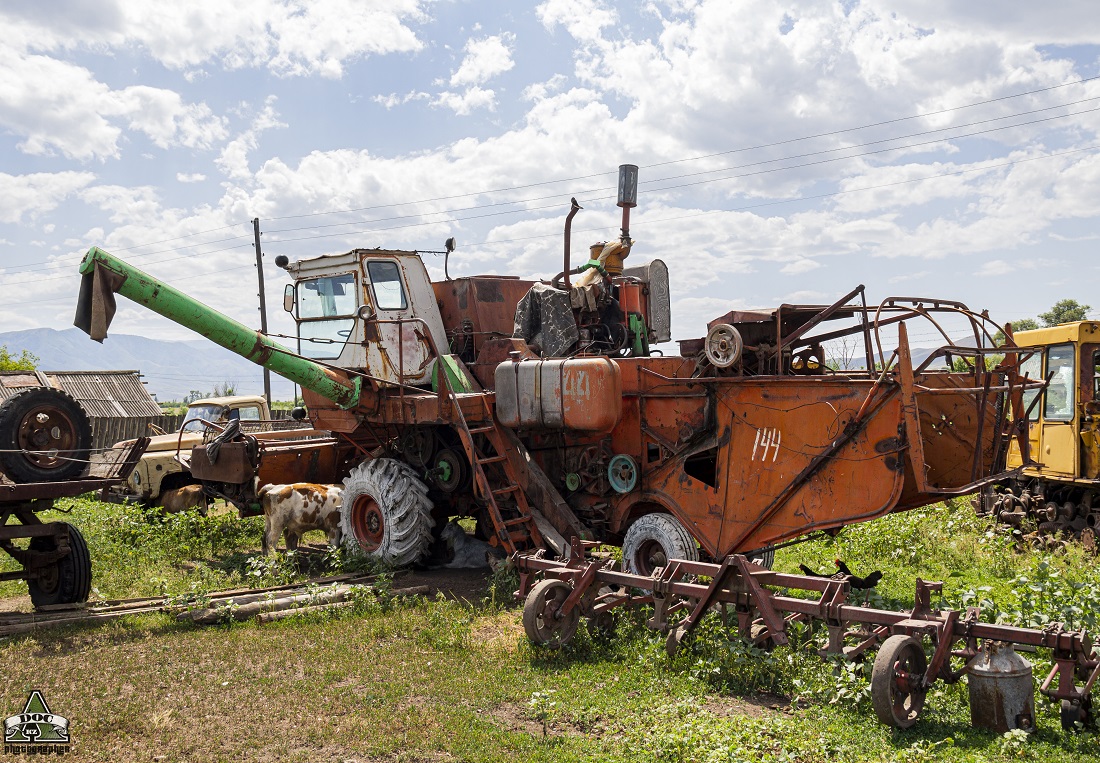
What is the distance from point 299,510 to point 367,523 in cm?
90

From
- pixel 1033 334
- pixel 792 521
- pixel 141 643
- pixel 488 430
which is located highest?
pixel 1033 334

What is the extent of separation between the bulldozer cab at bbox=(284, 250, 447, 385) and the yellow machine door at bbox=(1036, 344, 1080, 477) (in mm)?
7890

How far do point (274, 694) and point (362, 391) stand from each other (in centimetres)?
497

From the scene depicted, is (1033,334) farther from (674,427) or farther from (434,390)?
(434,390)

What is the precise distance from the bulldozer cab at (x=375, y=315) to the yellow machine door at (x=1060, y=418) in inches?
311

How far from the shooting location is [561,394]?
30.2 ft

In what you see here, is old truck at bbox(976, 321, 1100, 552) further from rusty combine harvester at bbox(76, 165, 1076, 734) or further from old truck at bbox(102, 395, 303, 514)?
old truck at bbox(102, 395, 303, 514)

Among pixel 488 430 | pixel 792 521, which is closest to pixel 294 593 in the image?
pixel 488 430

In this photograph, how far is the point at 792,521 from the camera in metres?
7.88

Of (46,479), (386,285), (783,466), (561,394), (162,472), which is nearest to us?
(783,466)

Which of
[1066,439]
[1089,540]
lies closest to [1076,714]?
[1089,540]

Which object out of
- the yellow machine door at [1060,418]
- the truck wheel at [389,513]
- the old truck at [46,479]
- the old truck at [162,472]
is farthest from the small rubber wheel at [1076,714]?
the old truck at [162,472]

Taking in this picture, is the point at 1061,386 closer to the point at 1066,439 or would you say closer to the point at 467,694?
the point at 1066,439

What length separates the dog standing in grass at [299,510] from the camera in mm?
11336
